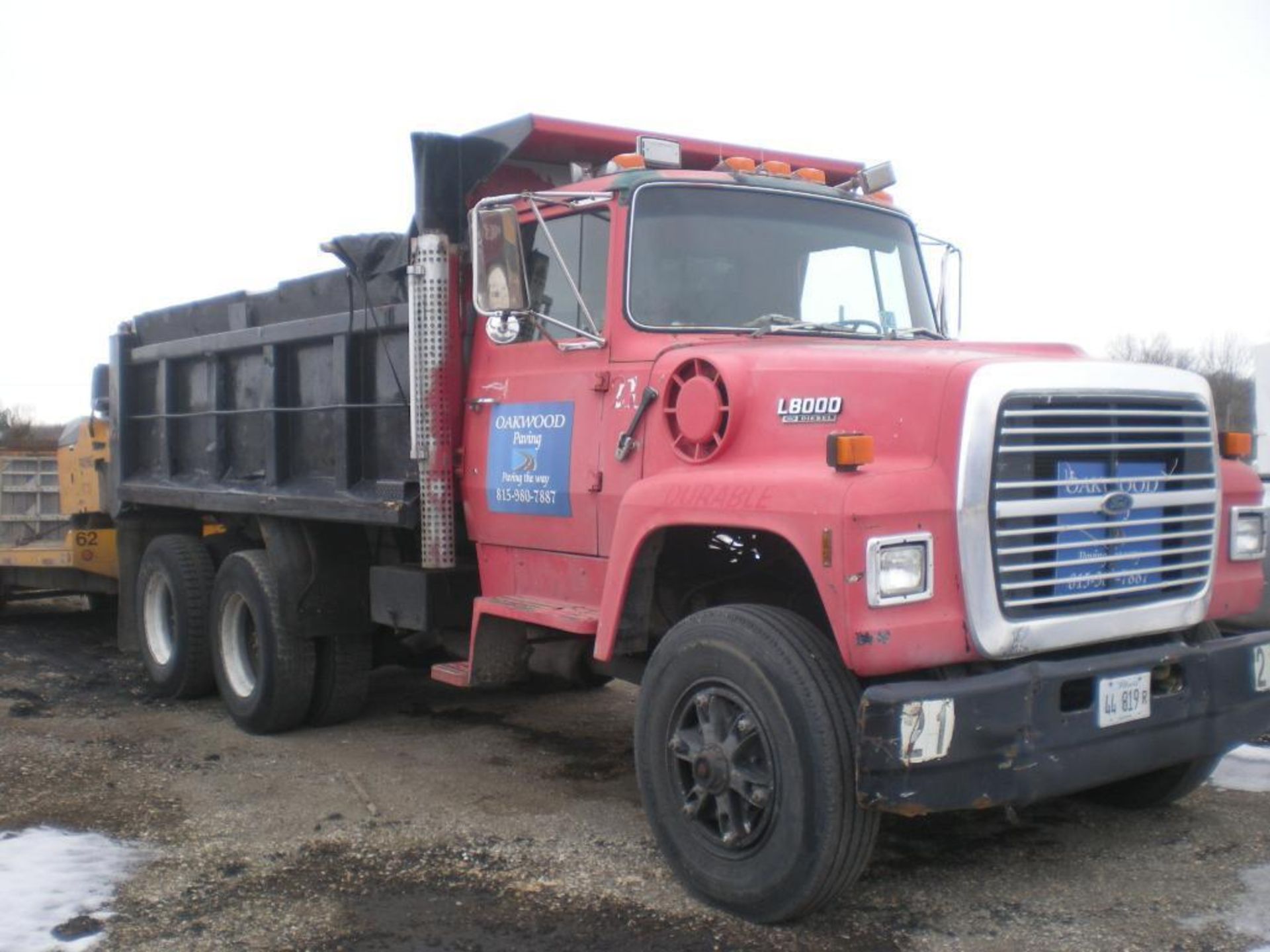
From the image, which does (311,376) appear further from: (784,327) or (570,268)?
(784,327)

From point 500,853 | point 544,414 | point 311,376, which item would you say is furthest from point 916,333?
point 311,376

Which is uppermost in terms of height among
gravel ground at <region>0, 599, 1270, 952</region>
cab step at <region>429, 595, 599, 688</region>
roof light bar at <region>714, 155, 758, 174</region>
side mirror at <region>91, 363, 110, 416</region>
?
roof light bar at <region>714, 155, 758, 174</region>

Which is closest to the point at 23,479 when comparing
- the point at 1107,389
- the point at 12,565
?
the point at 12,565

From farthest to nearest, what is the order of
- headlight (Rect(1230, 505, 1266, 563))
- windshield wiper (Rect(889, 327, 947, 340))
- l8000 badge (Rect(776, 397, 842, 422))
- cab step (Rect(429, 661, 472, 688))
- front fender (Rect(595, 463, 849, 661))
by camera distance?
cab step (Rect(429, 661, 472, 688))
windshield wiper (Rect(889, 327, 947, 340))
headlight (Rect(1230, 505, 1266, 563))
l8000 badge (Rect(776, 397, 842, 422))
front fender (Rect(595, 463, 849, 661))

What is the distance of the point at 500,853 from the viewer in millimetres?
5258

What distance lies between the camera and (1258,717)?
191 inches

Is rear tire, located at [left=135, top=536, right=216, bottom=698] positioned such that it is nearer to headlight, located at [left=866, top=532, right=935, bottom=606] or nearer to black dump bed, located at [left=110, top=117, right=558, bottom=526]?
black dump bed, located at [left=110, top=117, right=558, bottom=526]

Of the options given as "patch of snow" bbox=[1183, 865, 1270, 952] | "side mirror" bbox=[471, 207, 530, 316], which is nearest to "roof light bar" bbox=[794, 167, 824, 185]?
"side mirror" bbox=[471, 207, 530, 316]

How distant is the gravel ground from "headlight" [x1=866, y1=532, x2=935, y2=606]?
115 centimetres

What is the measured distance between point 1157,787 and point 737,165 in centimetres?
319

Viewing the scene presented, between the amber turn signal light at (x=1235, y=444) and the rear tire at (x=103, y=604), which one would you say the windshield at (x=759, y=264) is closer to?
the amber turn signal light at (x=1235, y=444)

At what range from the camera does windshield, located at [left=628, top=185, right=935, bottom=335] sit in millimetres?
5391

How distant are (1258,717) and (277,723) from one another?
5005mm

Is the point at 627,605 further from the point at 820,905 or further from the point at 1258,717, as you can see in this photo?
the point at 1258,717
